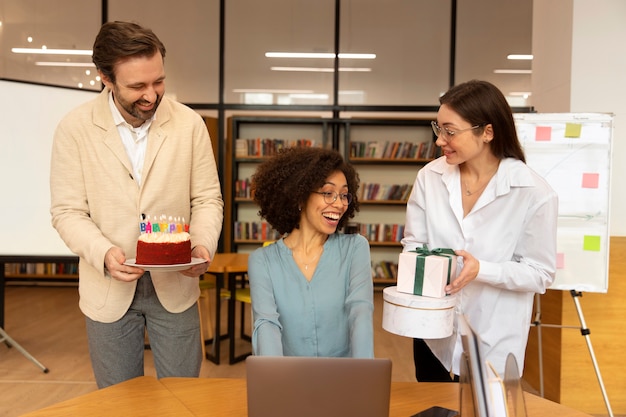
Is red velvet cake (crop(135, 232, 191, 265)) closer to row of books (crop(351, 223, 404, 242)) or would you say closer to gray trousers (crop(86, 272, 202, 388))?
gray trousers (crop(86, 272, 202, 388))

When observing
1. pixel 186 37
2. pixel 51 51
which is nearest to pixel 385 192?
pixel 186 37

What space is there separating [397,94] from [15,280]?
563cm

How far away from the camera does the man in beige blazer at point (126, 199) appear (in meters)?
1.70

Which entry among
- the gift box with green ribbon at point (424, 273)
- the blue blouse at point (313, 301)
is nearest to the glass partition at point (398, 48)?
the blue blouse at point (313, 301)

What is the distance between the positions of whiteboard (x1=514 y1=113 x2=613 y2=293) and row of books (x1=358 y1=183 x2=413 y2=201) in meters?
4.30

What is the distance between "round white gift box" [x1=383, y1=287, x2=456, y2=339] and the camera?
4.83ft

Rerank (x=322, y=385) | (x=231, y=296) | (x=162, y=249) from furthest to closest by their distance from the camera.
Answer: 1. (x=231, y=296)
2. (x=162, y=249)
3. (x=322, y=385)

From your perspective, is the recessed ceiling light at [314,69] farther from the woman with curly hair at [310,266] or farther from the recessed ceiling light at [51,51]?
the woman with curly hair at [310,266]

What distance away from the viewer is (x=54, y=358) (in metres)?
4.23

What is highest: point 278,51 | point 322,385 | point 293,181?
point 278,51

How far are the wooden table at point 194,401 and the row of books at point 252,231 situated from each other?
5.54m

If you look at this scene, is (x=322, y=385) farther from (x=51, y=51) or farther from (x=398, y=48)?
(x=51, y=51)

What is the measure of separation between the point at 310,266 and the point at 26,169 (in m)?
2.66

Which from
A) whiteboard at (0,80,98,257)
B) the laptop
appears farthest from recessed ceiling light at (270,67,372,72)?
the laptop
